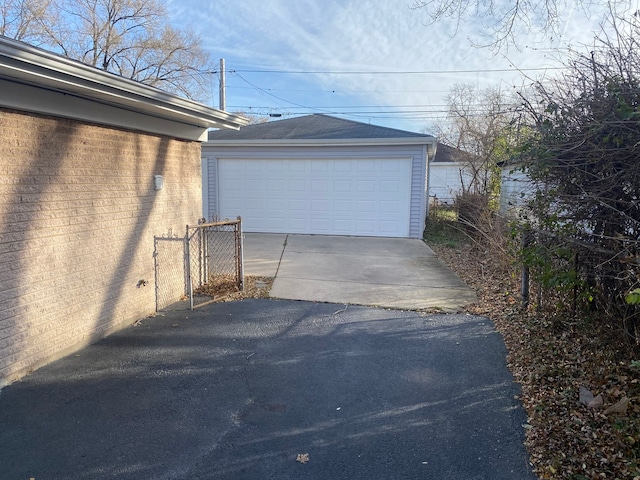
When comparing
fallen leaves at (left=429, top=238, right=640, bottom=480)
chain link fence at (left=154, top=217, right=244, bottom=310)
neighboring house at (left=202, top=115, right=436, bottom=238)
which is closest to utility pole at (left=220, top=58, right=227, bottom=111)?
neighboring house at (left=202, top=115, right=436, bottom=238)

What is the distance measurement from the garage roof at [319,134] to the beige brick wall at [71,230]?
697cm

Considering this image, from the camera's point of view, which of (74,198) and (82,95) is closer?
(82,95)

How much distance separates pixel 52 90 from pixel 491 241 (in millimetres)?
7266

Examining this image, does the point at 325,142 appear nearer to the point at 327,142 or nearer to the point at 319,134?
the point at 327,142

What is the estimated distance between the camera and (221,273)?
26.0 ft

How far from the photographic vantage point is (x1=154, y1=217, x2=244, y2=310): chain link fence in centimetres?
615

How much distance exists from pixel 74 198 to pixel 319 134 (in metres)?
9.36

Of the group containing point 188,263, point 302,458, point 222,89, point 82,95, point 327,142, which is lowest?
point 302,458

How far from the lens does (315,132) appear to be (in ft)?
43.8

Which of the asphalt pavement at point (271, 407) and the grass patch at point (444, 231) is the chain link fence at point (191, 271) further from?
the grass patch at point (444, 231)

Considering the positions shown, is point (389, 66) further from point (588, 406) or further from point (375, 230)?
point (588, 406)

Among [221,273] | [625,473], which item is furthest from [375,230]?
[625,473]

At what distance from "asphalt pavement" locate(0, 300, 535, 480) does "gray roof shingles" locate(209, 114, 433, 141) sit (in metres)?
8.31

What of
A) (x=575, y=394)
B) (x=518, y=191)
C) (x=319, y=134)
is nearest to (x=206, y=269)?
(x=518, y=191)
